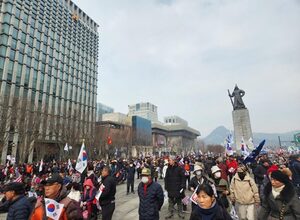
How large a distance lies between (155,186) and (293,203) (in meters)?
2.52

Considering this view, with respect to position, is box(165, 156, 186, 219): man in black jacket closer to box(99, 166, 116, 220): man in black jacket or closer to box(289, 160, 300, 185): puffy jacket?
box(99, 166, 116, 220): man in black jacket

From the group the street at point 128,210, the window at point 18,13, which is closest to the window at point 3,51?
the window at point 18,13

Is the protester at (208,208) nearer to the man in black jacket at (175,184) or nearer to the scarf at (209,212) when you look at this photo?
the scarf at (209,212)

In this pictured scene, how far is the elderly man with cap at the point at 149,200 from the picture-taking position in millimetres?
4590

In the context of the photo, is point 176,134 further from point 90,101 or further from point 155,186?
point 155,186

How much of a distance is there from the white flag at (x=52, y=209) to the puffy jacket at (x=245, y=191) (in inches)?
162

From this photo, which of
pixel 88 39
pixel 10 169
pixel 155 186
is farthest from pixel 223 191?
pixel 88 39

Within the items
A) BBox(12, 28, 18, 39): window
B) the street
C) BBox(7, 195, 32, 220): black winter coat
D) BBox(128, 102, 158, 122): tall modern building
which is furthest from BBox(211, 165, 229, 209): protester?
BBox(128, 102, 158, 122): tall modern building

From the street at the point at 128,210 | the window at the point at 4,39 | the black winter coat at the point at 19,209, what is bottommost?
the street at the point at 128,210

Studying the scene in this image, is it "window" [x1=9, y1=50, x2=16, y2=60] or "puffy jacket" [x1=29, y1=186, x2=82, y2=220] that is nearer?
"puffy jacket" [x1=29, y1=186, x2=82, y2=220]

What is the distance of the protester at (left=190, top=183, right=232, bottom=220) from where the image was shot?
2756 millimetres

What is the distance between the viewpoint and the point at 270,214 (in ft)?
11.1

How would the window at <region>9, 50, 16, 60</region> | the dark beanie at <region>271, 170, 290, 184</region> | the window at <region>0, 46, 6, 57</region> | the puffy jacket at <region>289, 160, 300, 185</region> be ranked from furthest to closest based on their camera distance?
the window at <region>9, 50, 16, 60</region> → the window at <region>0, 46, 6, 57</region> → the puffy jacket at <region>289, 160, 300, 185</region> → the dark beanie at <region>271, 170, 290, 184</region>

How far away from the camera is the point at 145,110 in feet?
523
